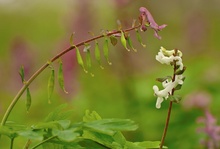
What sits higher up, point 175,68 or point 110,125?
point 175,68

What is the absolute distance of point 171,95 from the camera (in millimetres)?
1886

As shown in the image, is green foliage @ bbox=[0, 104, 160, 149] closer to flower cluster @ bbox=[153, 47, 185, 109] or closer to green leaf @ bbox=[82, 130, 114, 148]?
green leaf @ bbox=[82, 130, 114, 148]

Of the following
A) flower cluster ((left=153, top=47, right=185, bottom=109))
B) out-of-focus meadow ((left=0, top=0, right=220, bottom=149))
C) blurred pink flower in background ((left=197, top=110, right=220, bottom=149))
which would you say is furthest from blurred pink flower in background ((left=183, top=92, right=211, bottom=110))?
flower cluster ((left=153, top=47, right=185, bottom=109))

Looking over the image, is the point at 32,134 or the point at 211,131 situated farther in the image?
the point at 211,131

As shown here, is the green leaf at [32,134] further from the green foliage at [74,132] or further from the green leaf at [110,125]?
the green leaf at [110,125]

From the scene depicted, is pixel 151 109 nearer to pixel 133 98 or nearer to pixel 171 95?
pixel 133 98

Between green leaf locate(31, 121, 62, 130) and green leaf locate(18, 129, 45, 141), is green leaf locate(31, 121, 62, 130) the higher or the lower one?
the higher one

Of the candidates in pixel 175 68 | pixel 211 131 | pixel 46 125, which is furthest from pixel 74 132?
pixel 211 131

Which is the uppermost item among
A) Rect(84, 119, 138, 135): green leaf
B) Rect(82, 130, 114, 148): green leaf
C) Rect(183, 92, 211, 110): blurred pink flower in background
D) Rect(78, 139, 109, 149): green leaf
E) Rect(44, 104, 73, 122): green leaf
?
Rect(183, 92, 211, 110): blurred pink flower in background

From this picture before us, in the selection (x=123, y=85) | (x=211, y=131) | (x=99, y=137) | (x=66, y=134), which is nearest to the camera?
(x=66, y=134)

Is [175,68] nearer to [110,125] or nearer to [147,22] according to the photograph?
[147,22]

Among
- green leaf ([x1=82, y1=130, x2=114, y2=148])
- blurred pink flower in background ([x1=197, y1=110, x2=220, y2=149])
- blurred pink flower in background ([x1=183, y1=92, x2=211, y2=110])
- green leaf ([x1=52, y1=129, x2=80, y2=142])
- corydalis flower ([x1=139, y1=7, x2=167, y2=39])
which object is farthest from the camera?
blurred pink flower in background ([x1=183, y1=92, x2=211, y2=110])

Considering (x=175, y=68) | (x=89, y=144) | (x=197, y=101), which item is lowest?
(x=89, y=144)

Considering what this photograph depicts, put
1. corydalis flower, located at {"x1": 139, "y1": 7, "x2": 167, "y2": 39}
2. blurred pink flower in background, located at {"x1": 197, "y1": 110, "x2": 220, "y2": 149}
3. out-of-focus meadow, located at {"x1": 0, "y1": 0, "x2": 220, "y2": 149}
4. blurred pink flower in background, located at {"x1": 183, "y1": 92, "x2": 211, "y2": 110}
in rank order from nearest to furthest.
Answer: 1. corydalis flower, located at {"x1": 139, "y1": 7, "x2": 167, "y2": 39}
2. blurred pink flower in background, located at {"x1": 197, "y1": 110, "x2": 220, "y2": 149}
3. blurred pink flower in background, located at {"x1": 183, "y1": 92, "x2": 211, "y2": 110}
4. out-of-focus meadow, located at {"x1": 0, "y1": 0, "x2": 220, "y2": 149}
